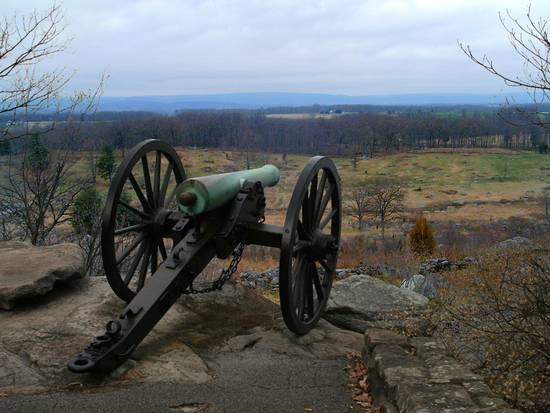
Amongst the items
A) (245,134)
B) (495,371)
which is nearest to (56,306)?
(495,371)

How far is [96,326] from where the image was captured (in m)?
5.51

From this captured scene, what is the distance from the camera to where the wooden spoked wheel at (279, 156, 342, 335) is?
201 inches

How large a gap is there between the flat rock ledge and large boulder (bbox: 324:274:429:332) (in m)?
1.16

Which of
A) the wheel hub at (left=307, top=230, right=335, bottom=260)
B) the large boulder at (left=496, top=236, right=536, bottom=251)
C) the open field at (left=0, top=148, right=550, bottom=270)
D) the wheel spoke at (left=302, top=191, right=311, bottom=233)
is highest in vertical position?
the wheel spoke at (left=302, top=191, right=311, bottom=233)

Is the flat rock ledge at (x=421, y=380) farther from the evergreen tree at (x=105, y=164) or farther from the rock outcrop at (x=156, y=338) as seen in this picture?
the evergreen tree at (x=105, y=164)

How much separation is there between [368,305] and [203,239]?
237 centimetres

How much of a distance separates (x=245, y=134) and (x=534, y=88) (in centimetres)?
10354

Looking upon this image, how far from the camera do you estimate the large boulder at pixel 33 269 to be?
569cm

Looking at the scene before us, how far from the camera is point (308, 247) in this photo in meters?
5.88

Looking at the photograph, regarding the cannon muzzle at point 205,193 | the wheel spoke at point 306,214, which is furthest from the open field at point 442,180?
the cannon muzzle at point 205,193

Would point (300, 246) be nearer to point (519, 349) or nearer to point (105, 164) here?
point (519, 349)

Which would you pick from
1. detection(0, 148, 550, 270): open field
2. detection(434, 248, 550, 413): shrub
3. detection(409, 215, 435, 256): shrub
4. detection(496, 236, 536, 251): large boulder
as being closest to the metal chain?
detection(434, 248, 550, 413): shrub

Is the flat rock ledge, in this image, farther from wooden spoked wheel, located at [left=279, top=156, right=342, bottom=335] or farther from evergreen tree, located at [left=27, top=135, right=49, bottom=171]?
evergreen tree, located at [left=27, top=135, right=49, bottom=171]

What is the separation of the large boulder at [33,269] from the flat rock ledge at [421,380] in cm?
308
